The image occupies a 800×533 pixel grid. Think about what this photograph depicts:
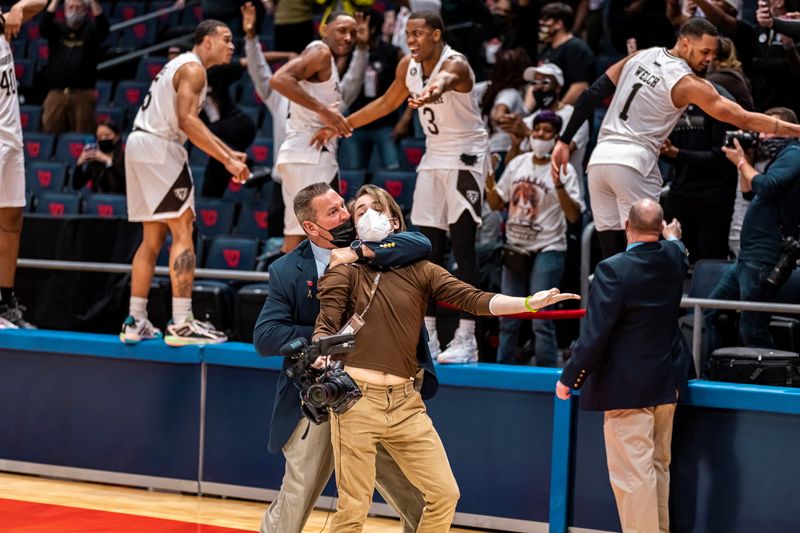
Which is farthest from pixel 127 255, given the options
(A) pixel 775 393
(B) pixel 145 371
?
(A) pixel 775 393

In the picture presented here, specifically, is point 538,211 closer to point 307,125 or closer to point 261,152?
point 307,125

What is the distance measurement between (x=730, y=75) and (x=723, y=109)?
1.33 metres

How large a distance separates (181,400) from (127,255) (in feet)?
7.30

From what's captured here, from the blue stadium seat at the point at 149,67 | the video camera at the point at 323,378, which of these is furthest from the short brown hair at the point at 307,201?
the blue stadium seat at the point at 149,67

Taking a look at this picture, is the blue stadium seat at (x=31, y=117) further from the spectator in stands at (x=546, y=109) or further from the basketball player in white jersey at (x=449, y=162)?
the basketball player in white jersey at (x=449, y=162)

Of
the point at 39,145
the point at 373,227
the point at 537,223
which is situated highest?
the point at 39,145

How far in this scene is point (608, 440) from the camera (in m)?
5.62

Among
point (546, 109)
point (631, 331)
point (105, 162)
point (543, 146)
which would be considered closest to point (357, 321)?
point (631, 331)

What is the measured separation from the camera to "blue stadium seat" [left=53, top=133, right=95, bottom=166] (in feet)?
37.0

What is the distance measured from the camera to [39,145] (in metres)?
11.6

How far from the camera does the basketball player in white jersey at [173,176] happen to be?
22.7 ft

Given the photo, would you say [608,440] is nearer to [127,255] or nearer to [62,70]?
[127,255]

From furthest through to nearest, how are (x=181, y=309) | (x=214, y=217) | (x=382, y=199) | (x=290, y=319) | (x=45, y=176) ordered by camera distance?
1. (x=45, y=176)
2. (x=214, y=217)
3. (x=181, y=309)
4. (x=290, y=319)
5. (x=382, y=199)

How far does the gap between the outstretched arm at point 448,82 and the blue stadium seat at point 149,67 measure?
21.2 feet
